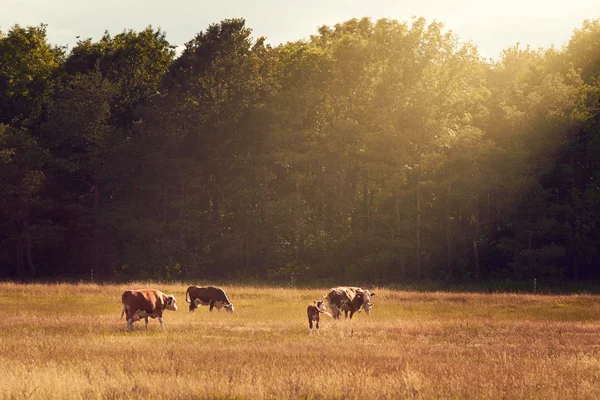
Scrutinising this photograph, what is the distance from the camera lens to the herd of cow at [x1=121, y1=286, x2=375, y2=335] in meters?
25.3

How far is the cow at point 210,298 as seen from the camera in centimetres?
3316

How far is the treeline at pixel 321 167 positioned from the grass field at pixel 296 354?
2481 cm

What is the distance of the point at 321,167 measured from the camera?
67438 millimetres

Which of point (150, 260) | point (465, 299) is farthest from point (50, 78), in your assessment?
point (465, 299)

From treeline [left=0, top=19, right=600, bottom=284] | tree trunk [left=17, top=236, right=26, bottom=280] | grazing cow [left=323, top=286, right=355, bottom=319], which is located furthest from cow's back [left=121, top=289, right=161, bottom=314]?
tree trunk [left=17, top=236, right=26, bottom=280]

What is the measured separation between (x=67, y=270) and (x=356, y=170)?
29108mm

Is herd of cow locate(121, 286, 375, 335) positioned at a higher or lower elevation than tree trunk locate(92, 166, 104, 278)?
lower

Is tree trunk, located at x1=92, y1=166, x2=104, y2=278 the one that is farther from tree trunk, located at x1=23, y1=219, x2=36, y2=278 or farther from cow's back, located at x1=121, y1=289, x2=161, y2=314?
cow's back, located at x1=121, y1=289, x2=161, y2=314

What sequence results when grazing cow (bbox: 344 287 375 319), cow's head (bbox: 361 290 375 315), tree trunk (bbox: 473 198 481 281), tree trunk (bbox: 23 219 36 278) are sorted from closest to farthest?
grazing cow (bbox: 344 287 375 319)
cow's head (bbox: 361 290 375 315)
tree trunk (bbox: 473 198 481 281)
tree trunk (bbox: 23 219 36 278)

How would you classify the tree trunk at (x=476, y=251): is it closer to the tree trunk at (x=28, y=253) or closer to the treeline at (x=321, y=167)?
the treeline at (x=321, y=167)

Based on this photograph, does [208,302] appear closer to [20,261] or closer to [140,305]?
[140,305]

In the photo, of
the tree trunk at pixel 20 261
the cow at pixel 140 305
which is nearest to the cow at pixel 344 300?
the cow at pixel 140 305

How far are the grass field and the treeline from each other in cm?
2481

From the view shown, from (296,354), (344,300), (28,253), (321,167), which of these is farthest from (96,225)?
(296,354)
